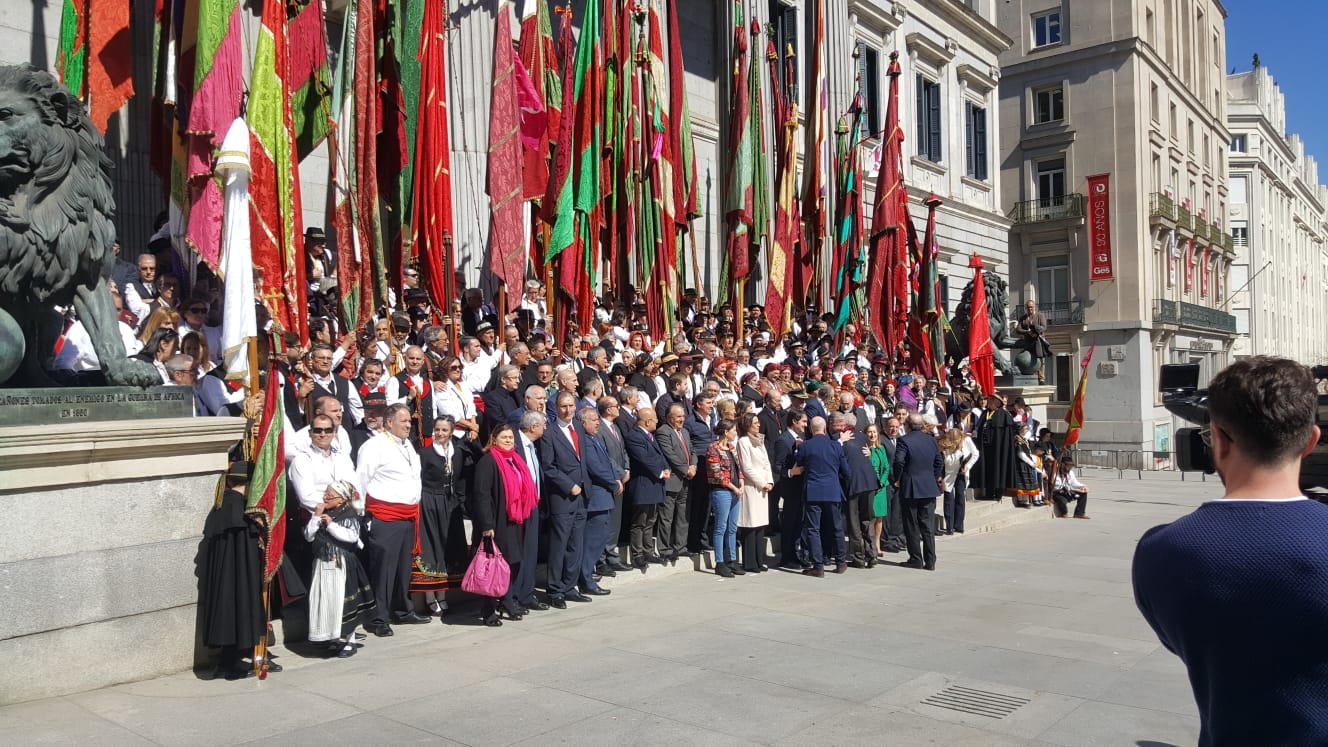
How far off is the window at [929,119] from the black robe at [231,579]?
2623 centimetres

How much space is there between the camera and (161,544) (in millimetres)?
6410

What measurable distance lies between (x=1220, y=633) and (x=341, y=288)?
9279 mm

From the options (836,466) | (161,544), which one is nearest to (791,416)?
(836,466)

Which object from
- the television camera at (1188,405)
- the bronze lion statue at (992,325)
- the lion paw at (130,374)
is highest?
the bronze lion statue at (992,325)

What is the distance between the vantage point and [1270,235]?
64.6 meters

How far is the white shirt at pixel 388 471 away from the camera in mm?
7484

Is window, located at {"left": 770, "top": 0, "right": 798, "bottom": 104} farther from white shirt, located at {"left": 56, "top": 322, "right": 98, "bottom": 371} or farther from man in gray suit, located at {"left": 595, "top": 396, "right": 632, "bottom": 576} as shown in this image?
white shirt, located at {"left": 56, "top": 322, "right": 98, "bottom": 371}

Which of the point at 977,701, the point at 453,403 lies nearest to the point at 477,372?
the point at 453,403

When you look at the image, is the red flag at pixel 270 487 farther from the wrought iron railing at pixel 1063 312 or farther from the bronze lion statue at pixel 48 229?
the wrought iron railing at pixel 1063 312

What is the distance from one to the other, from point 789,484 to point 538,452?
373 cm

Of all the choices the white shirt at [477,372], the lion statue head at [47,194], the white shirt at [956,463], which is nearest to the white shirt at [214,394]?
the lion statue head at [47,194]

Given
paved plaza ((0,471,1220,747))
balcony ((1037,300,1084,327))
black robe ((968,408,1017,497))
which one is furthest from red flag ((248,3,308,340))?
balcony ((1037,300,1084,327))

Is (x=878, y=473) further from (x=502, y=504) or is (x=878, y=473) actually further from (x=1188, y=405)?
(x=1188, y=405)

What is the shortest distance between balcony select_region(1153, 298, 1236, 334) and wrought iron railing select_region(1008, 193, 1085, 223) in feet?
16.8
